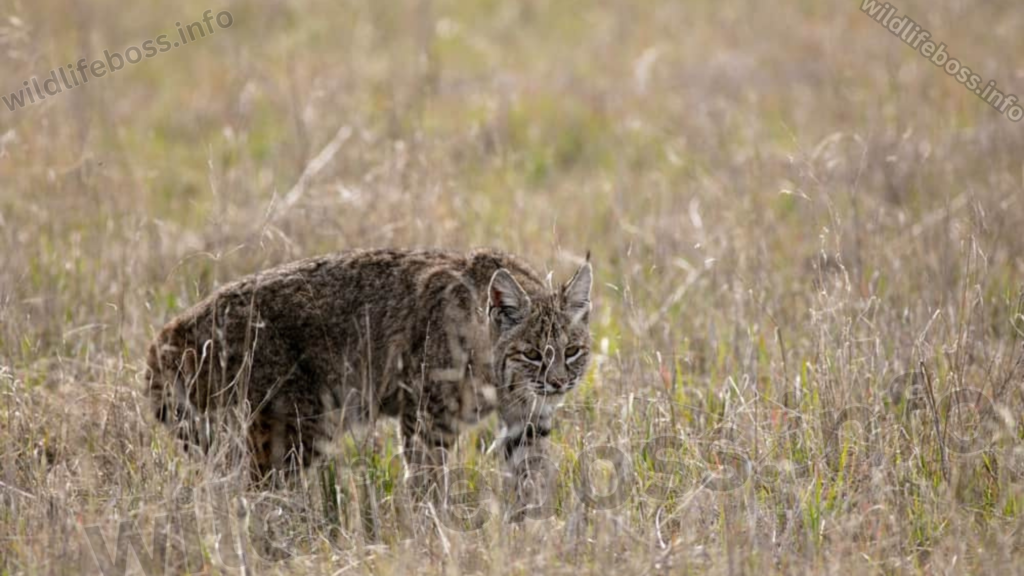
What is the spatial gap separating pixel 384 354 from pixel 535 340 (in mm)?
711

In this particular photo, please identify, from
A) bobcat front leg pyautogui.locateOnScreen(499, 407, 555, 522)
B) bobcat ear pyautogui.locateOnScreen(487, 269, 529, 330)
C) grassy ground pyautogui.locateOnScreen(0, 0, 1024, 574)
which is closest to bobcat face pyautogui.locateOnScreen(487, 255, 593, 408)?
bobcat ear pyautogui.locateOnScreen(487, 269, 529, 330)

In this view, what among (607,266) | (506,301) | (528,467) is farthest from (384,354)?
(607,266)

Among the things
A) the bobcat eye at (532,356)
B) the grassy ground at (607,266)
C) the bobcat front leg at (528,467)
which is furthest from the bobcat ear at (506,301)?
the grassy ground at (607,266)

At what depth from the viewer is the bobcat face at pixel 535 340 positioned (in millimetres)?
5609

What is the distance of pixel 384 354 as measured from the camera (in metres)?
5.84

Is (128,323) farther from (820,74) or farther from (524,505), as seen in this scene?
(820,74)

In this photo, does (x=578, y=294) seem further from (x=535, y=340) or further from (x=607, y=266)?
(x=607, y=266)

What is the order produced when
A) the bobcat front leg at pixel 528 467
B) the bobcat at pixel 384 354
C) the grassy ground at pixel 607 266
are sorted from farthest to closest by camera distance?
1. the bobcat at pixel 384 354
2. the bobcat front leg at pixel 528 467
3. the grassy ground at pixel 607 266

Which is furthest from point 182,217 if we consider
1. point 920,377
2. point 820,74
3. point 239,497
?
point 820,74

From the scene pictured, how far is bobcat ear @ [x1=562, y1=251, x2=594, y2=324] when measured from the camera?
225 inches

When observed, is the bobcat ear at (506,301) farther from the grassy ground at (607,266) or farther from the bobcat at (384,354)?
the grassy ground at (607,266)

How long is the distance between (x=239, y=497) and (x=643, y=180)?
605 centimetres

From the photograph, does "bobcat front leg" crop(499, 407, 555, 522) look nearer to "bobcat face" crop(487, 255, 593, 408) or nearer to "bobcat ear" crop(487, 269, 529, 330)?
"bobcat face" crop(487, 255, 593, 408)

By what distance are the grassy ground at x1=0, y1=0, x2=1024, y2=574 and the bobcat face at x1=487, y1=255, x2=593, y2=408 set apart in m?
0.31
